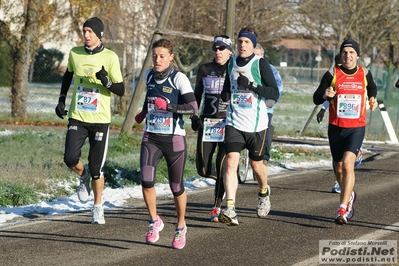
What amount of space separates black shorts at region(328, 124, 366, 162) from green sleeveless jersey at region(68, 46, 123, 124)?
96.9 inches

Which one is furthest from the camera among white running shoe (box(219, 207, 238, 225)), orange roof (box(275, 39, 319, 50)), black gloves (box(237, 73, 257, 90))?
orange roof (box(275, 39, 319, 50))

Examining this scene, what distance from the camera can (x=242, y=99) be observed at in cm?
952

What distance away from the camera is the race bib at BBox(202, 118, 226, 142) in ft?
33.1

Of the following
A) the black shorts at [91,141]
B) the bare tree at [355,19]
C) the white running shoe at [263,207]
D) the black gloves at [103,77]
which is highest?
the bare tree at [355,19]

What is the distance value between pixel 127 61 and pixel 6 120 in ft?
15.3

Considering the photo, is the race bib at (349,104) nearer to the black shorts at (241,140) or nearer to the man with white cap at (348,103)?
the man with white cap at (348,103)

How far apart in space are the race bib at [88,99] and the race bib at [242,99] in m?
1.44

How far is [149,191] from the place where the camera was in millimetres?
8305

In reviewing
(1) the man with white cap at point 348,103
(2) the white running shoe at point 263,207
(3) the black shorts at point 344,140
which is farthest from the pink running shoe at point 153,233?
(3) the black shorts at point 344,140

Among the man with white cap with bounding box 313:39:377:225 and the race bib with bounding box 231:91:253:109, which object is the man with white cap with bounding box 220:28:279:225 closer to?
the race bib with bounding box 231:91:253:109

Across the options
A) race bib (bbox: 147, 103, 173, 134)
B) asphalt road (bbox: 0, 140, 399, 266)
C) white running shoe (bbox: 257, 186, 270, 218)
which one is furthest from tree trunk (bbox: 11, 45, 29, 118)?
race bib (bbox: 147, 103, 173, 134)

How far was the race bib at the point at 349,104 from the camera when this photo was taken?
9961mm

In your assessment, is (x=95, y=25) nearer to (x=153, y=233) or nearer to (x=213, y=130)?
(x=213, y=130)

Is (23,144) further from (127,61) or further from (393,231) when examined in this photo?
(127,61)
